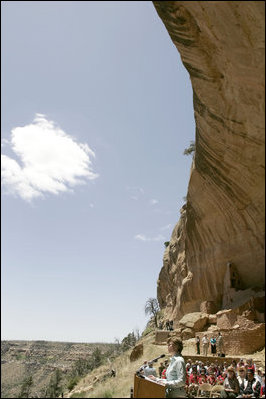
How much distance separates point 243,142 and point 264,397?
21.2 feet

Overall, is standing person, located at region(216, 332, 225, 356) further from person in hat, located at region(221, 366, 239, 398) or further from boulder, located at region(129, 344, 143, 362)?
person in hat, located at region(221, 366, 239, 398)

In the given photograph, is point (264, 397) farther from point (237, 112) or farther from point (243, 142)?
point (237, 112)

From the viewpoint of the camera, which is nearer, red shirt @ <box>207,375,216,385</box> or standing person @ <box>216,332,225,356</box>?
red shirt @ <box>207,375,216,385</box>

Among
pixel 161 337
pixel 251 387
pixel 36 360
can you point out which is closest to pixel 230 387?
pixel 251 387

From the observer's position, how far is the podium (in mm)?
4938

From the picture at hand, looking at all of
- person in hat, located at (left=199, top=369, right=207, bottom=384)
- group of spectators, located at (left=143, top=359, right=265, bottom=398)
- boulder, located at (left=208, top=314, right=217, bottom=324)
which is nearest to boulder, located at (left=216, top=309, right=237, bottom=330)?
boulder, located at (left=208, top=314, right=217, bottom=324)

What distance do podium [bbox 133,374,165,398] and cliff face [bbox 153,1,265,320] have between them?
5656 millimetres

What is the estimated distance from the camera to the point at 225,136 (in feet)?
36.4

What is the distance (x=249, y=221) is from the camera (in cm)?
1323

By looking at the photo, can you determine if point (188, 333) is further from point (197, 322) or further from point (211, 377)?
point (211, 377)

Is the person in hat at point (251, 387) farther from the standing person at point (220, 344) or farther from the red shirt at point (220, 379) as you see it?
the standing person at point (220, 344)

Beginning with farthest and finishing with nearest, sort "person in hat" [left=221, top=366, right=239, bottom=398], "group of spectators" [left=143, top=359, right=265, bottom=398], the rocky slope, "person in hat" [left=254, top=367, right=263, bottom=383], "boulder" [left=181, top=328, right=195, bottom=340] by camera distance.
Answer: the rocky slope
"boulder" [left=181, top=328, right=195, bottom=340]
"person in hat" [left=254, top=367, right=263, bottom=383]
"group of spectators" [left=143, top=359, right=265, bottom=398]
"person in hat" [left=221, top=366, right=239, bottom=398]

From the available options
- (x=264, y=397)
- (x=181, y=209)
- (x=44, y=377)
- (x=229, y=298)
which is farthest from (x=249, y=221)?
(x=44, y=377)

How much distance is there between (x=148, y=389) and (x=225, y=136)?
8264 millimetres
